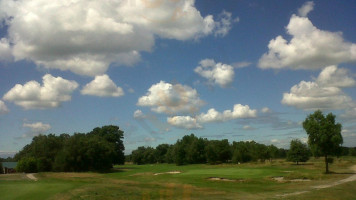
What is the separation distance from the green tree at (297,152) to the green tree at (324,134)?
138 ft

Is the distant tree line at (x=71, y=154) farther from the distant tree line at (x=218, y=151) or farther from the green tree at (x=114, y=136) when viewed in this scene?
the distant tree line at (x=218, y=151)

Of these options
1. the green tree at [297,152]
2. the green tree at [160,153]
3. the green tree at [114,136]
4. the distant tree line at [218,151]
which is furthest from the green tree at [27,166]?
the green tree at [160,153]

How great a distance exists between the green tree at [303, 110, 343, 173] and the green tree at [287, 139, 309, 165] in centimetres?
4207

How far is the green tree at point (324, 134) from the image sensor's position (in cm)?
5388

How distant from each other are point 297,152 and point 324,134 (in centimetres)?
4540

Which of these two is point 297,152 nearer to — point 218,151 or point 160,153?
point 218,151

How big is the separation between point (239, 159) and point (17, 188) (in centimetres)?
9087

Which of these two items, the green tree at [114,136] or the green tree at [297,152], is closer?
the green tree at [297,152]

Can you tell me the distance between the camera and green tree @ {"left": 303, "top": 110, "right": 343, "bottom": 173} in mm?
53875

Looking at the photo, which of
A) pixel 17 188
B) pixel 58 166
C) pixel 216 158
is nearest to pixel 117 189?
pixel 17 188

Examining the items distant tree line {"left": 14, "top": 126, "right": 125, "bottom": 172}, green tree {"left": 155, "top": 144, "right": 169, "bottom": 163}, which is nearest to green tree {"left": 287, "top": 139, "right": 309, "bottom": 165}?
distant tree line {"left": 14, "top": 126, "right": 125, "bottom": 172}

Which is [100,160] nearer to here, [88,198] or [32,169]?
[32,169]

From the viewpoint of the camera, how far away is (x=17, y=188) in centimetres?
2872

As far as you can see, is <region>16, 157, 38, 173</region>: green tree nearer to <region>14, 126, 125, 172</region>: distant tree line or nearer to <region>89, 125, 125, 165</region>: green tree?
<region>14, 126, 125, 172</region>: distant tree line
